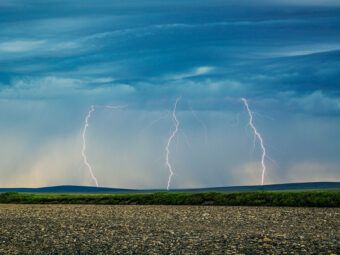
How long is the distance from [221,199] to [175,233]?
25.1 metres

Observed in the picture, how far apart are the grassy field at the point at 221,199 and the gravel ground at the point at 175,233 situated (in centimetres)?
903

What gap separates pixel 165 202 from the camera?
55156 millimetres

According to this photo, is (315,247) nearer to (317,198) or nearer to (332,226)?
(332,226)

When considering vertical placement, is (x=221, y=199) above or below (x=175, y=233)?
above

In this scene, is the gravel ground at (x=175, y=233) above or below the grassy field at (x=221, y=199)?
below

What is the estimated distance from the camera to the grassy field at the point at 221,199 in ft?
160

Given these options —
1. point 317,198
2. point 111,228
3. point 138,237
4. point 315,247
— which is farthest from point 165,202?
point 315,247

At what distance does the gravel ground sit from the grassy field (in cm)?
903

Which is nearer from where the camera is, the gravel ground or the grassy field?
the gravel ground

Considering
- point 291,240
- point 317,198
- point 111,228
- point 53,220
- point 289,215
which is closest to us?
point 291,240

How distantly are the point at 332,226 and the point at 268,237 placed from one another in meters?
6.89

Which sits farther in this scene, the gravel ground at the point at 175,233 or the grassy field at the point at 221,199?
the grassy field at the point at 221,199

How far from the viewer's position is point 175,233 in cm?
2775

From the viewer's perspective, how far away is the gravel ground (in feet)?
75.4
